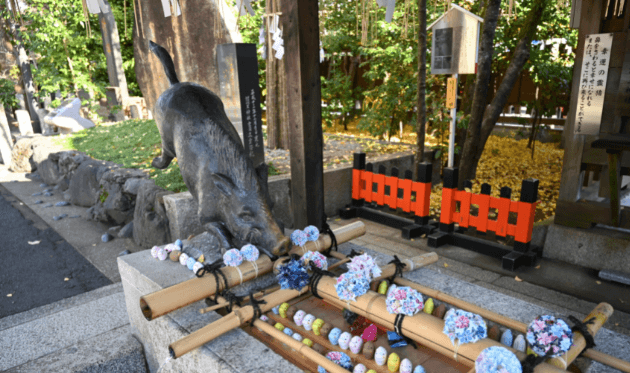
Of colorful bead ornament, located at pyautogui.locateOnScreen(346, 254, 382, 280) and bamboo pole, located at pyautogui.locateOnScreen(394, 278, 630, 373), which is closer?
bamboo pole, located at pyautogui.locateOnScreen(394, 278, 630, 373)

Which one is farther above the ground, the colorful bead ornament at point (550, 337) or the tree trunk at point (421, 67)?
the tree trunk at point (421, 67)

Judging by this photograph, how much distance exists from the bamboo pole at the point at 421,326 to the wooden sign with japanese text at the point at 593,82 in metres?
3.26

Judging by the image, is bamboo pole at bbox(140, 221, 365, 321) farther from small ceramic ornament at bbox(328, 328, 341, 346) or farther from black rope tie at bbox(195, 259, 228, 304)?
small ceramic ornament at bbox(328, 328, 341, 346)

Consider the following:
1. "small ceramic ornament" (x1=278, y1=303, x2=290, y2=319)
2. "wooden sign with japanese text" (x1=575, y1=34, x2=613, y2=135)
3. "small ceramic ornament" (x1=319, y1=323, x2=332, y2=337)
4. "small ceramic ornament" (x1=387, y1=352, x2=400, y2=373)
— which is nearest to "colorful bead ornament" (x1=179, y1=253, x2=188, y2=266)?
"small ceramic ornament" (x1=278, y1=303, x2=290, y2=319)

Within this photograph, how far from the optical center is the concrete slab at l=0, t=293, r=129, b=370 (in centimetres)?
290

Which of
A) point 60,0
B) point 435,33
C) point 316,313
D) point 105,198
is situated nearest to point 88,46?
point 60,0

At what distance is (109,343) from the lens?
297cm

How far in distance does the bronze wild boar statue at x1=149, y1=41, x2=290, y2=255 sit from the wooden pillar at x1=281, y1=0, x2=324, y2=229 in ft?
2.85

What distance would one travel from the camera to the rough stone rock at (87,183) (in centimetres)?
731

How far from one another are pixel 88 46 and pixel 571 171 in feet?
41.9

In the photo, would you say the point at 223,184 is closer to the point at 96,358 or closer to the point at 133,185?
the point at 96,358

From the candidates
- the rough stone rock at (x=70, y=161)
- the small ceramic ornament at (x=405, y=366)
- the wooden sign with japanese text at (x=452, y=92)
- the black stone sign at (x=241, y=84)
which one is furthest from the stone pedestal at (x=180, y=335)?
the rough stone rock at (x=70, y=161)

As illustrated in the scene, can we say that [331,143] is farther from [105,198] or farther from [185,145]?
[185,145]

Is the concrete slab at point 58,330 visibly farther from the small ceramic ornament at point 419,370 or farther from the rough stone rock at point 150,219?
the small ceramic ornament at point 419,370
